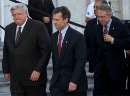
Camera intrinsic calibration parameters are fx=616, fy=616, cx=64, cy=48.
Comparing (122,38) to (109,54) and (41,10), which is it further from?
(41,10)

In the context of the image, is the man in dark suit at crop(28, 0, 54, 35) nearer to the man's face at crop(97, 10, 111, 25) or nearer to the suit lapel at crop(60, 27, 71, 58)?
the man's face at crop(97, 10, 111, 25)

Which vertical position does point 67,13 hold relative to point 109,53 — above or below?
above

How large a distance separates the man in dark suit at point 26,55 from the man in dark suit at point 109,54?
0.81 m

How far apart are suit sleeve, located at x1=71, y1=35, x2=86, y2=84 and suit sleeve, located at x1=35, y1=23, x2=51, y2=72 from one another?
562 mm

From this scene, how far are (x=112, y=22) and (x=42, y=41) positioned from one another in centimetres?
109

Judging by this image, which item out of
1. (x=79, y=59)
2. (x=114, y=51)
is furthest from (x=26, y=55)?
(x=114, y=51)

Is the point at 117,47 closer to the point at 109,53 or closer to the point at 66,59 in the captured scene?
the point at 109,53

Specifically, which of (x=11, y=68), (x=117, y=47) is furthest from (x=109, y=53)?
(x=11, y=68)

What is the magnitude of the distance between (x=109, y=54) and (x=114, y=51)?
3.5 inches

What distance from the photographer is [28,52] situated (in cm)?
866

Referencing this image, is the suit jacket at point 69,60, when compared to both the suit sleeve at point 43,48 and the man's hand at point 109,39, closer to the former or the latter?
the suit sleeve at point 43,48

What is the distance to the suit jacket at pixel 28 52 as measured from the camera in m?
8.66

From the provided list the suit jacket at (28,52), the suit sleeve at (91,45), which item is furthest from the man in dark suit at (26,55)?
the suit sleeve at (91,45)

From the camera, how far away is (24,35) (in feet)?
28.7
